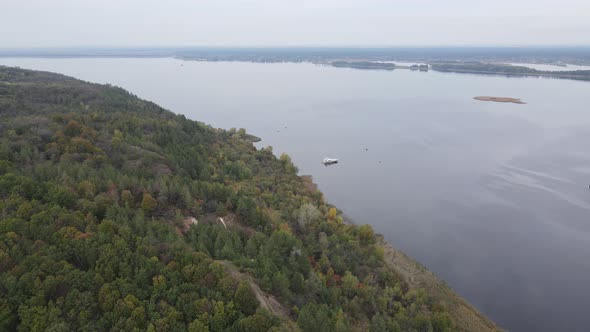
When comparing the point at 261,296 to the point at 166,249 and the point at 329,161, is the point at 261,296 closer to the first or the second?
the point at 166,249

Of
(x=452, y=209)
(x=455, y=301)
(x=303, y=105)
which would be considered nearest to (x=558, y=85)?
(x=303, y=105)

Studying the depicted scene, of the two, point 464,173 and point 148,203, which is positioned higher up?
point 148,203

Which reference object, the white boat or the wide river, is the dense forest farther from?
the white boat

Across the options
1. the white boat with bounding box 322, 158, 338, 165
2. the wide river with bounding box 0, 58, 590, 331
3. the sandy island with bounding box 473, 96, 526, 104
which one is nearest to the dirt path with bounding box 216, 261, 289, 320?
the wide river with bounding box 0, 58, 590, 331

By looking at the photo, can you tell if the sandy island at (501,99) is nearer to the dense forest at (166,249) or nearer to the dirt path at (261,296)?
the dense forest at (166,249)

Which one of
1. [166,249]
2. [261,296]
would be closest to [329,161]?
[166,249]

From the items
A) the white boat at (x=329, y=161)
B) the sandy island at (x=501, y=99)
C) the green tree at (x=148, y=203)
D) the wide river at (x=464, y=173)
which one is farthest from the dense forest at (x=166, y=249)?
the sandy island at (x=501, y=99)

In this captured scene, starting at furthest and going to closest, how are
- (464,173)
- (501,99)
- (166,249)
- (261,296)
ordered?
1. (501,99)
2. (464,173)
3. (166,249)
4. (261,296)
